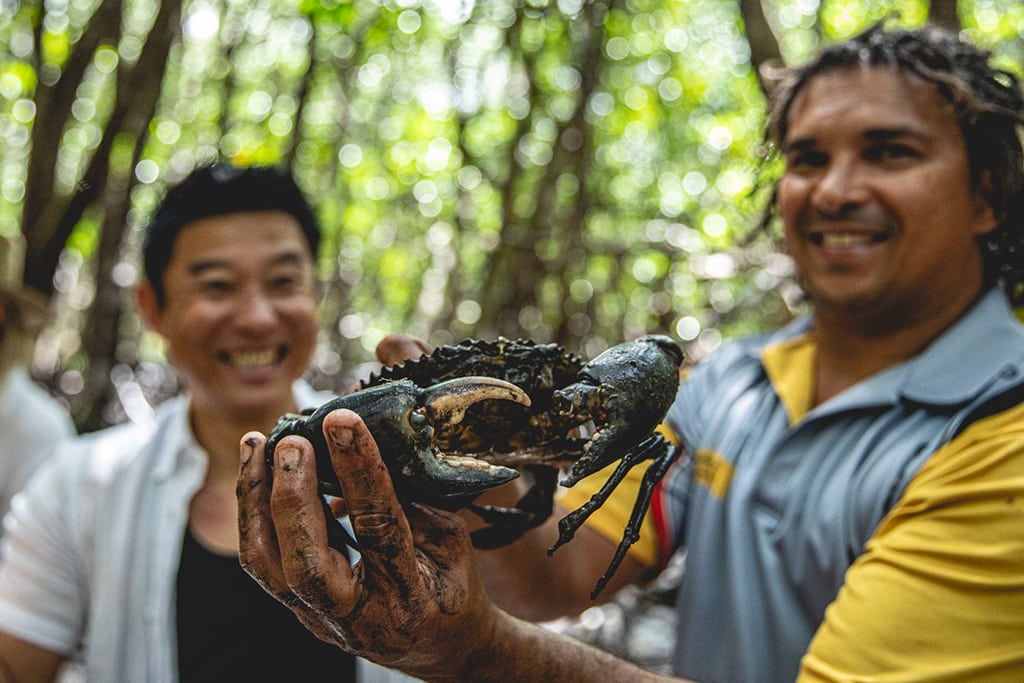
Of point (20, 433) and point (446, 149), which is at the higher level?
point (446, 149)

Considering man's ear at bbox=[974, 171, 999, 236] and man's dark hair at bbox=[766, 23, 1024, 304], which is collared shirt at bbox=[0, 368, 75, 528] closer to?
man's dark hair at bbox=[766, 23, 1024, 304]

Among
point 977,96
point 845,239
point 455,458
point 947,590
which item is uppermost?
point 977,96

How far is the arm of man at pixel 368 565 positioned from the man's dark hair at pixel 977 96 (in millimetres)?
1538

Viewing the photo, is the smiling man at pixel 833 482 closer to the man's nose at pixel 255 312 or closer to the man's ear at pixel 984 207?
the man's ear at pixel 984 207

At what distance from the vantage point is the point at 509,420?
1.56 m

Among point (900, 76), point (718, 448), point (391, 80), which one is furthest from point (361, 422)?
point (391, 80)

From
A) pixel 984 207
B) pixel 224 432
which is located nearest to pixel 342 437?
pixel 224 432

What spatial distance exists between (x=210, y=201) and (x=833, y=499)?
1.79m

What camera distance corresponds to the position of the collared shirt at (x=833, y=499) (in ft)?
5.25

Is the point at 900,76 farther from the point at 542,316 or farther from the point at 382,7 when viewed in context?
the point at 382,7

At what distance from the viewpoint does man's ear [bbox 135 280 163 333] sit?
257 centimetres

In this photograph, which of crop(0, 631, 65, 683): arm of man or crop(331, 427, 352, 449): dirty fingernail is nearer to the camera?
crop(331, 427, 352, 449): dirty fingernail

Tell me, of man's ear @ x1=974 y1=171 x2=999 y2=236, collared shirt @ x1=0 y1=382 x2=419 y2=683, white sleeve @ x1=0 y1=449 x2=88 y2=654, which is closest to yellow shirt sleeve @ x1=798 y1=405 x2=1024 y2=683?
man's ear @ x1=974 y1=171 x2=999 y2=236

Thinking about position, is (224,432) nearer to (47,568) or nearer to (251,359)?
(251,359)
